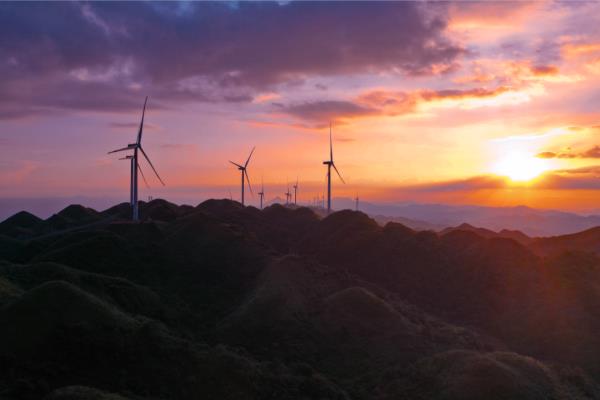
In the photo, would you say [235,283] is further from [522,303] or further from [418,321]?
[522,303]

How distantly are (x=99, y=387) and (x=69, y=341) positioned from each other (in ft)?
14.9

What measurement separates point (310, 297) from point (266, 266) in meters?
11.5

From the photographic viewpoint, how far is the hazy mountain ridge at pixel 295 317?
31875 mm

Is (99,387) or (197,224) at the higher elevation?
(197,224)

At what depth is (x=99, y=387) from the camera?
29359 millimetres

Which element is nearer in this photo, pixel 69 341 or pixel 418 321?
pixel 69 341

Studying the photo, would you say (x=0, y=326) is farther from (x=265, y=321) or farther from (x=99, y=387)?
(x=265, y=321)

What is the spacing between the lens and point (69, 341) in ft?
106

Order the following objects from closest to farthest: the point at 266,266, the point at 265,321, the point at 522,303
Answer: the point at 265,321 → the point at 522,303 → the point at 266,266

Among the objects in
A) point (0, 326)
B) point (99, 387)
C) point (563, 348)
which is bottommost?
point (563, 348)

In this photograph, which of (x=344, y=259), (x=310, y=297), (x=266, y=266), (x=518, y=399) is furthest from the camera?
(x=344, y=259)

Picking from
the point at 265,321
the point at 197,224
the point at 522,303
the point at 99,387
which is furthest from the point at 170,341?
the point at 197,224

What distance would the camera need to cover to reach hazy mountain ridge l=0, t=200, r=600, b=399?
105ft

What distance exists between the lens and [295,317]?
158 feet
